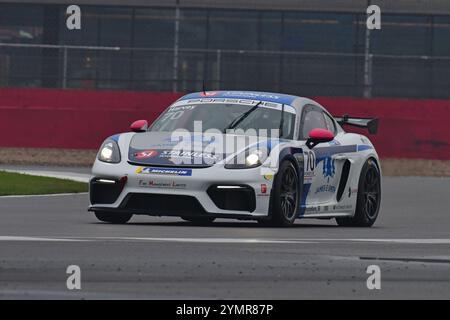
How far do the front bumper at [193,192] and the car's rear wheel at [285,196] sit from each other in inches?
4.6

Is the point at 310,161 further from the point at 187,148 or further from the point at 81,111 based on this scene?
the point at 81,111

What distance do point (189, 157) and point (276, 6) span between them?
2329cm

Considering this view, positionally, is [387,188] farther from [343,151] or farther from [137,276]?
[137,276]

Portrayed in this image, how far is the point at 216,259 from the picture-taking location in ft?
36.2

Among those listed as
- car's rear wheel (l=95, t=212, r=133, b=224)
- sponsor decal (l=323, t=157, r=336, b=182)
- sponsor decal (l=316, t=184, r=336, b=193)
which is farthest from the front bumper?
sponsor decal (l=323, t=157, r=336, b=182)

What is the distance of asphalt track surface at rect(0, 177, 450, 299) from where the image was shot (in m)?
9.04

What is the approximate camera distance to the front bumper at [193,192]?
1447 cm

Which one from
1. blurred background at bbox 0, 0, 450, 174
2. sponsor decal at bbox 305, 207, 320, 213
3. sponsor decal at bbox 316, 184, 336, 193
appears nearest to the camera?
sponsor decal at bbox 305, 207, 320, 213

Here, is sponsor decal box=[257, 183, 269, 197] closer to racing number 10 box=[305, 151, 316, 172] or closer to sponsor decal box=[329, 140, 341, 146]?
racing number 10 box=[305, 151, 316, 172]

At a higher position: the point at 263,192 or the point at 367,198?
the point at 263,192

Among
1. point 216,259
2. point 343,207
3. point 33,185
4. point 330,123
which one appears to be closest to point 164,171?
point 343,207

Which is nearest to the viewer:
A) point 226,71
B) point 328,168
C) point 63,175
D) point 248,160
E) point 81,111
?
point 248,160

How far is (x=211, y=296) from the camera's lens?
8688mm

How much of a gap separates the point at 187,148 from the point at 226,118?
1102 mm
